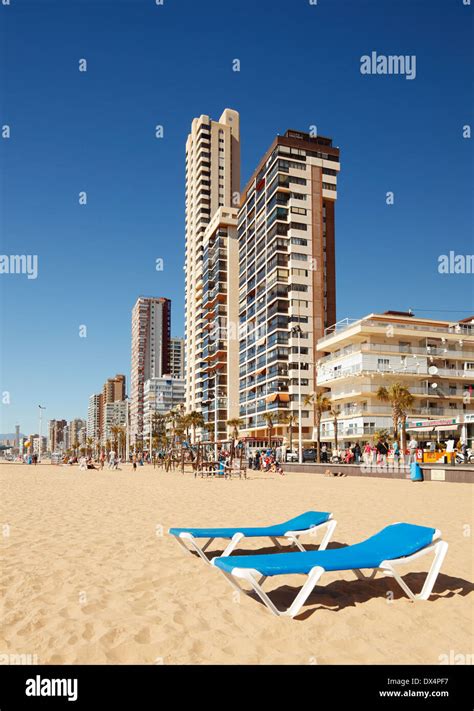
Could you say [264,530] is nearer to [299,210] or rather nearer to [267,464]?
[267,464]

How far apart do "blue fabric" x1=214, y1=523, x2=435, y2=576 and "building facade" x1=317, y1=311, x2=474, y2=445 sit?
48.9 m

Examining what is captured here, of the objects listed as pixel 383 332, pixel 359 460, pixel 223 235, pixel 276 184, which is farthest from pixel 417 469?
pixel 223 235

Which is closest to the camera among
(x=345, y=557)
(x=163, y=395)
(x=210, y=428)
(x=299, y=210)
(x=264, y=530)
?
(x=345, y=557)

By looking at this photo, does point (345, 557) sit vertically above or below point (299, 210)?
below

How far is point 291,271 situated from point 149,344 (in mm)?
125920

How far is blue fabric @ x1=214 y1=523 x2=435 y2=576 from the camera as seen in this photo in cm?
549

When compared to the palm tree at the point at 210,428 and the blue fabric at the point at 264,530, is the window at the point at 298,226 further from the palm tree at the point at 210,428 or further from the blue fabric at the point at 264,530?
the blue fabric at the point at 264,530

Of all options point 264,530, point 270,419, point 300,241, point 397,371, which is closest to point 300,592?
point 264,530

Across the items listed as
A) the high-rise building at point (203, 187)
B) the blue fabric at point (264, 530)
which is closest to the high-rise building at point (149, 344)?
the high-rise building at point (203, 187)

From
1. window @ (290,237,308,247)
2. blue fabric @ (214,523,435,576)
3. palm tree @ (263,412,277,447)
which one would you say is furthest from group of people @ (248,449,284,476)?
window @ (290,237,308,247)

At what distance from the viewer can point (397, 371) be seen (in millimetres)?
55812

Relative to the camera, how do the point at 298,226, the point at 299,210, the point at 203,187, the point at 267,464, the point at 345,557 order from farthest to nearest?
the point at 203,187
the point at 299,210
the point at 298,226
the point at 267,464
the point at 345,557

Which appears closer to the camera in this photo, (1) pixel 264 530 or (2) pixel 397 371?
(1) pixel 264 530

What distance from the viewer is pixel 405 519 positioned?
1189cm
